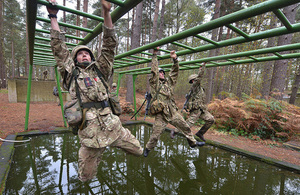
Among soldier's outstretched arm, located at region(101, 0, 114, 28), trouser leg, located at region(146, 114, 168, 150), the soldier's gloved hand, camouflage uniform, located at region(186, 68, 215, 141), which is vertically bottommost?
trouser leg, located at region(146, 114, 168, 150)

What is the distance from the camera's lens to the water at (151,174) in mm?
2059

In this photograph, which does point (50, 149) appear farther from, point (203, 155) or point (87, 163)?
point (203, 155)

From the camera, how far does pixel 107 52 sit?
1.72 m

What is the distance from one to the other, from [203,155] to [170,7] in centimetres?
1406

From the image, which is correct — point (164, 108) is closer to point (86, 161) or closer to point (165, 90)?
point (165, 90)

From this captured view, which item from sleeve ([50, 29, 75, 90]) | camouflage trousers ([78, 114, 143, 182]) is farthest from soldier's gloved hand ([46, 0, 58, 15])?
camouflage trousers ([78, 114, 143, 182])

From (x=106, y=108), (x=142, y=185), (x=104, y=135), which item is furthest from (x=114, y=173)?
(x=106, y=108)

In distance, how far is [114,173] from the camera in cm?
241

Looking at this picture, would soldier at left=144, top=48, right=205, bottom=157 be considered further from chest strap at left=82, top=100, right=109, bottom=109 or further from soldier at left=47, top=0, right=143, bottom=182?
chest strap at left=82, top=100, right=109, bottom=109

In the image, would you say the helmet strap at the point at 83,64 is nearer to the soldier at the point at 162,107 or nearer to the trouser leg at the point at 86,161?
the trouser leg at the point at 86,161

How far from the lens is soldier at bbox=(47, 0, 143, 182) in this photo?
155 cm

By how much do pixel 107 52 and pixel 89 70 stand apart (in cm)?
31

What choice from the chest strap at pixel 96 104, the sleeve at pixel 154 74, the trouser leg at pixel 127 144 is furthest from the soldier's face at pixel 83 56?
the sleeve at pixel 154 74

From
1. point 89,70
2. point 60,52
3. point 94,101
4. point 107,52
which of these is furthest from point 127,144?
point 60,52
